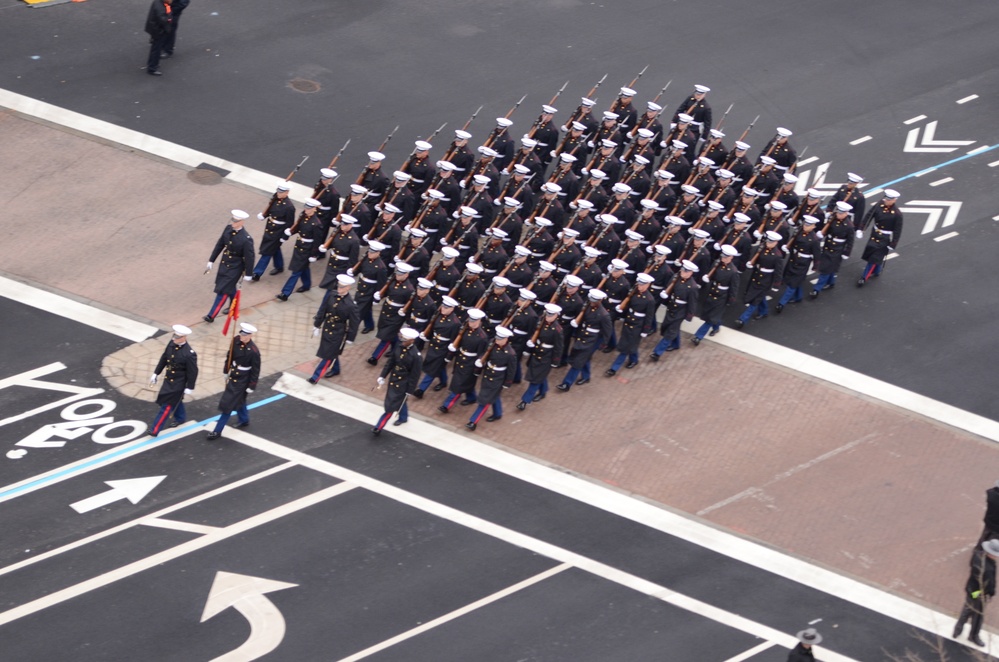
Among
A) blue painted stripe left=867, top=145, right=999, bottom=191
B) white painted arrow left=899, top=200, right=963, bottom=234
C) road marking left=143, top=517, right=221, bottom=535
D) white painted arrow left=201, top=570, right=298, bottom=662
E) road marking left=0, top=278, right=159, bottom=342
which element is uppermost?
blue painted stripe left=867, top=145, right=999, bottom=191

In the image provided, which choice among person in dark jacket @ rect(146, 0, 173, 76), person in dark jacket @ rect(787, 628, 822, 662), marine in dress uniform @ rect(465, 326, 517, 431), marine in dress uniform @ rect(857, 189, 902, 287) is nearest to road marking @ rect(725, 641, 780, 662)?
person in dark jacket @ rect(787, 628, 822, 662)

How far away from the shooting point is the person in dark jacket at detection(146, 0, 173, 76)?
103ft

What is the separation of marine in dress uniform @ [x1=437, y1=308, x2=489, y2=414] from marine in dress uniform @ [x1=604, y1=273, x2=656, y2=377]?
2.37 metres

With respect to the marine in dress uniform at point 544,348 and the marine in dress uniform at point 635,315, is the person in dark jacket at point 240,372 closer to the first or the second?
the marine in dress uniform at point 544,348

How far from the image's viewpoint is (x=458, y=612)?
20109 millimetres

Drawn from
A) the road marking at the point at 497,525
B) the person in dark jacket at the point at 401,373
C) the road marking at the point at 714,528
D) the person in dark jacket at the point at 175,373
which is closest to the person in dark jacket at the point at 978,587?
the road marking at the point at 714,528

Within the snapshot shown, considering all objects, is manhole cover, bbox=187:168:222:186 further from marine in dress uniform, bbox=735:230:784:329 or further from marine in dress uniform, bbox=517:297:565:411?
marine in dress uniform, bbox=735:230:784:329

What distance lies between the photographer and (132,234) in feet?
89.2

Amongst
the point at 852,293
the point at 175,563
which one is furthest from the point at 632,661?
the point at 852,293

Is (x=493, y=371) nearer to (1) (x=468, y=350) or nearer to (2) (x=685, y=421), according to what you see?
(1) (x=468, y=350)

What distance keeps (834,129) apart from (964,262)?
4825mm

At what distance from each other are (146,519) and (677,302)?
29.4 feet

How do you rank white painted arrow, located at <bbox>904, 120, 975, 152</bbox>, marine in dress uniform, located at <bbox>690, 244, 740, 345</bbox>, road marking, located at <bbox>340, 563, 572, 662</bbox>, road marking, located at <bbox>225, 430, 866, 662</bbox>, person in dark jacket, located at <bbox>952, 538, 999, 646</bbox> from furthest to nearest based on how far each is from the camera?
white painted arrow, located at <bbox>904, 120, 975, 152</bbox>, marine in dress uniform, located at <bbox>690, 244, 740, 345</bbox>, road marking, located at <bbox>225, 430, 866, 662</bbox>, person in dark jacket, located at <bbox>952, 538, 999, 646</bbox>, road marking, located at <bbox>340, 563, 572, 662</bbox>

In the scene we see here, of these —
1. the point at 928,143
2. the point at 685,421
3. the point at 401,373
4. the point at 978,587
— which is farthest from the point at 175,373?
the point at 928,143
